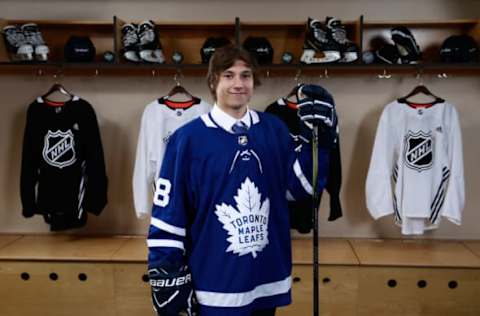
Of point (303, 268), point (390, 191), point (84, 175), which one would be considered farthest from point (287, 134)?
point (84, 175)

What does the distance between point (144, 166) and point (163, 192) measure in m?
1.19

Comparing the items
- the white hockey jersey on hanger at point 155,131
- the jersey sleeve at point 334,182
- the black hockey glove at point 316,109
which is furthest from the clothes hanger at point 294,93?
the black hockey glove at point 316,109

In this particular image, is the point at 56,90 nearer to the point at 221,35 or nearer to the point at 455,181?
the point at 221,35

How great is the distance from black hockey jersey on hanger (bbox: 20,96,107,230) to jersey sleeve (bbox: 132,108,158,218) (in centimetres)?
21

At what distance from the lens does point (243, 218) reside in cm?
139

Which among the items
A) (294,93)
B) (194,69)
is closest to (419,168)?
(294,93)

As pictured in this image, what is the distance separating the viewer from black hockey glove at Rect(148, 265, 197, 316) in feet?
4.48

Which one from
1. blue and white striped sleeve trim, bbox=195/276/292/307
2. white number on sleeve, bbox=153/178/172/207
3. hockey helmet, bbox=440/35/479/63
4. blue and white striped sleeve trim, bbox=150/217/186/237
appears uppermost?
hockey helmet, bbox=440/35/479/63

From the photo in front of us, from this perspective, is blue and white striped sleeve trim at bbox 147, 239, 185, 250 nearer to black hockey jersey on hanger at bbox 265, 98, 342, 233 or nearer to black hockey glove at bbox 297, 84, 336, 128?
black hockey glove at bbox 297, 84, 336, 128

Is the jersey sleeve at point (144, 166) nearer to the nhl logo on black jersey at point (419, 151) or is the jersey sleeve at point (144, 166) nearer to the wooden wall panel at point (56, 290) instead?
the wooden wall panel at point (56, 290)

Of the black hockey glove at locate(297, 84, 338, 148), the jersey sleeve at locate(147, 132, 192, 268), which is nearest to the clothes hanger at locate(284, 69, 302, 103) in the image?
the black hockey glove at locate(297, 84, 338, 148)

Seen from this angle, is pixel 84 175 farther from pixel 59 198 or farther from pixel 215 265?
pixel 215 265

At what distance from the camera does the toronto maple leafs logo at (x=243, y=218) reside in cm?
139

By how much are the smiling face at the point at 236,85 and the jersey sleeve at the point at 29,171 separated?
1.62 m
